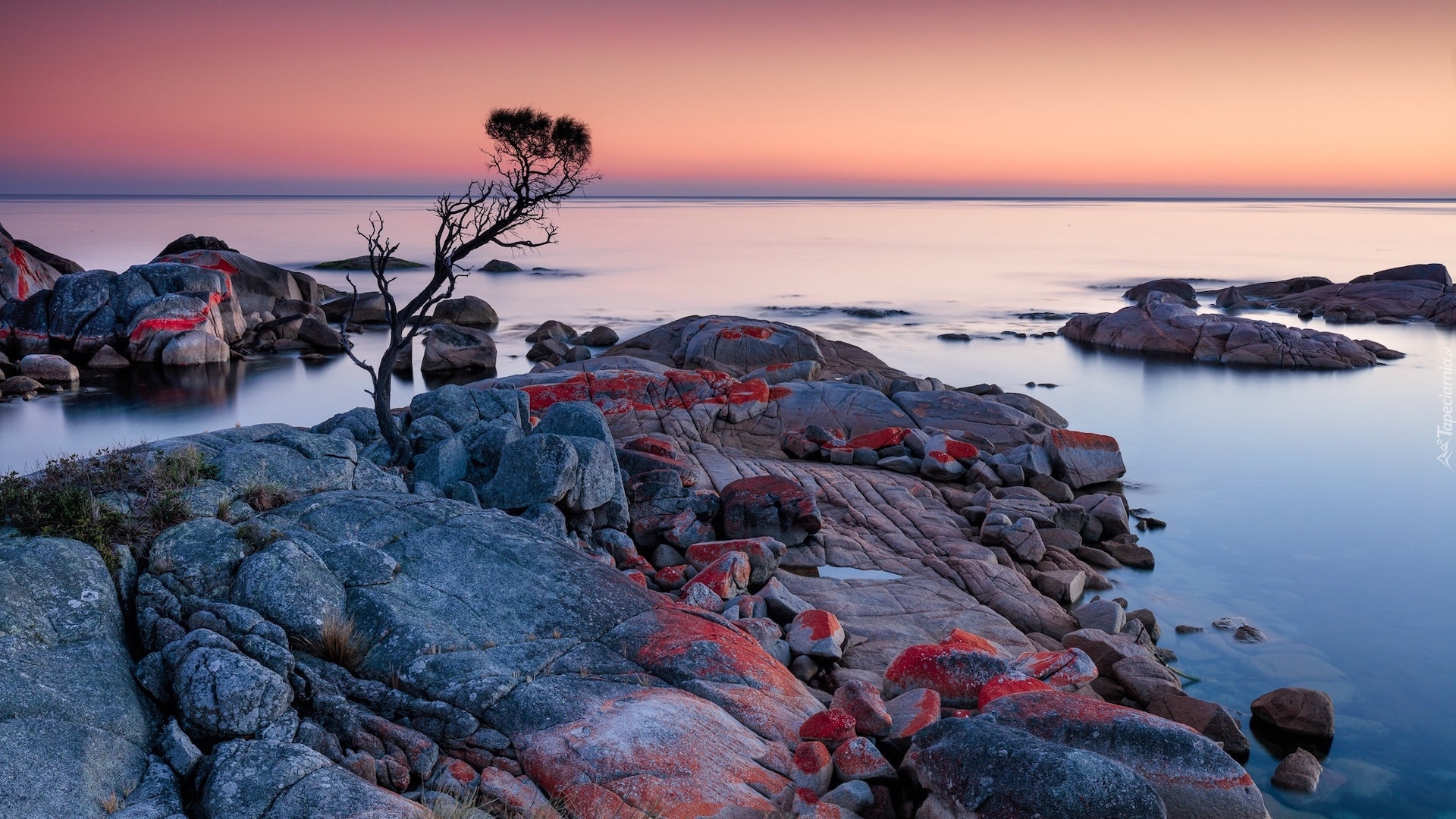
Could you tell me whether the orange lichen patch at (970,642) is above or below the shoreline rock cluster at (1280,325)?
below

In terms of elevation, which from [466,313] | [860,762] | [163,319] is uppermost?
[466,313]

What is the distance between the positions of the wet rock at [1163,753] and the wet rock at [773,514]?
8486 mm

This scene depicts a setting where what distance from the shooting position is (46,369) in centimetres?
3512

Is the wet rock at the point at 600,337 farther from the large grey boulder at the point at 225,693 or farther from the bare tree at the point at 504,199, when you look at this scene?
the large grey boulder at the point at 225,693

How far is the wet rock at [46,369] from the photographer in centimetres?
3491

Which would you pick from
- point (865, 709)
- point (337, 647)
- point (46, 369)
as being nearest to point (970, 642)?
point (865, 709)

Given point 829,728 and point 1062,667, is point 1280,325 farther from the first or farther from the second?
point 829,728

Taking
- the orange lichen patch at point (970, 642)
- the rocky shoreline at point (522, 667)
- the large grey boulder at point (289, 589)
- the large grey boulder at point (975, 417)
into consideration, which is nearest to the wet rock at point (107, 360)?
the rocky shoreline at point (522, 667)

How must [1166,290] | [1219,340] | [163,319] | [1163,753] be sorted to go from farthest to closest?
[1166,290] < [1219,340] < [163,319] < [1163,753]

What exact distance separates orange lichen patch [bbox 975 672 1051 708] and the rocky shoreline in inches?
2.6

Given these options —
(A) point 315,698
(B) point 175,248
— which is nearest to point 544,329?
(B) point 175,248

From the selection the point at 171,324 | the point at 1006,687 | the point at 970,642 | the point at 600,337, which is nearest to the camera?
the point at 1006,687

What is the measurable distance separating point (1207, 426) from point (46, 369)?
42.7m

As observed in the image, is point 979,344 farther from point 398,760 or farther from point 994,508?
point 398,760
